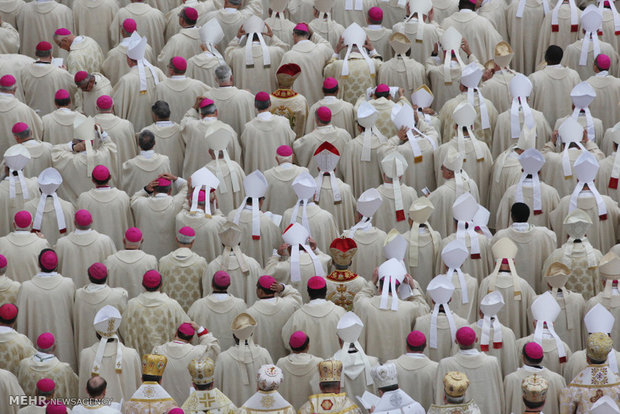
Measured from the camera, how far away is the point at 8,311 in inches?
631

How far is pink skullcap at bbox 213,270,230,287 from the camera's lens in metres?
16.2

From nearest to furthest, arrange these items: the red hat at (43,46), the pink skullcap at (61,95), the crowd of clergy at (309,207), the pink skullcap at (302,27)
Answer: the crowd of clergy at (309,207) → the pink skullcap at (61,95) → the red hat at (43,46) → the pink skullcap at (302,27)

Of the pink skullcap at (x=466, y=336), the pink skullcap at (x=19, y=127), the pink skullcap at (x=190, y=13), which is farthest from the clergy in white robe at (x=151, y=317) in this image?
the pink skullcap at (x=190, y=13)

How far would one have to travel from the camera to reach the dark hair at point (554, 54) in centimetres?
1994

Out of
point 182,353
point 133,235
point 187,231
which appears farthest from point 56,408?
point 187,231

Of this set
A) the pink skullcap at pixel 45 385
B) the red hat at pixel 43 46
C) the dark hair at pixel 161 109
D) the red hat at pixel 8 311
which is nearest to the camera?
the pink skullcap at pixel 45 385

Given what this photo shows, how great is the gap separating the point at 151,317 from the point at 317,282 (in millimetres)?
1690

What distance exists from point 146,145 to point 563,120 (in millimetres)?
4782

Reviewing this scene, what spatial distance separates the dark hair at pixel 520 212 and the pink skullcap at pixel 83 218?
4421 millimetres

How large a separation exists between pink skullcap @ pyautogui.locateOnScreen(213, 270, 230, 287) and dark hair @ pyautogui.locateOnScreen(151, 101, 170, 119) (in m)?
3.19

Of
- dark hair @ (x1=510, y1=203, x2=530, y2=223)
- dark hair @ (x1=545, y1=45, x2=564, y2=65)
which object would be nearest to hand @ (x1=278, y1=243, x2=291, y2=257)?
dark hair @ (x1=510, y1=203, x2=530, y2=223)

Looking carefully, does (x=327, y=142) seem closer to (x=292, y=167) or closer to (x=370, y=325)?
(x=292, y=167)

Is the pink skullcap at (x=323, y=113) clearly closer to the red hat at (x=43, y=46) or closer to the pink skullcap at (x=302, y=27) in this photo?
the pink skullcap at (x=302, y=27)

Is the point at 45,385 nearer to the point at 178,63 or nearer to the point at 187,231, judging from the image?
the point at 187,231
